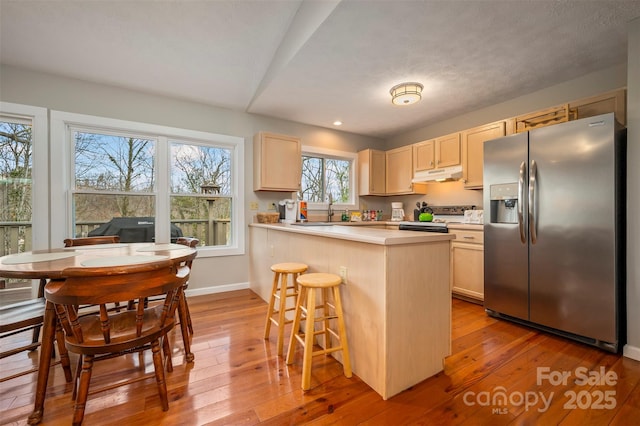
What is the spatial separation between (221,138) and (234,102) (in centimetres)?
50

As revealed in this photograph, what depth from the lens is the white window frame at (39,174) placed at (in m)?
2.64

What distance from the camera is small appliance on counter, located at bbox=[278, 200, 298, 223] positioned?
3.64 meters

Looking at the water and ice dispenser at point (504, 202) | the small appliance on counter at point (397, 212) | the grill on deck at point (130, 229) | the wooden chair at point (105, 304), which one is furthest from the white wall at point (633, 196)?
the grill on deck at point (130, 229)

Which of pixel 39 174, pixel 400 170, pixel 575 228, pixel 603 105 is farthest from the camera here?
pixel 400 170

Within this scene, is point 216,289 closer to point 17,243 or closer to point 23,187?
point 17,243

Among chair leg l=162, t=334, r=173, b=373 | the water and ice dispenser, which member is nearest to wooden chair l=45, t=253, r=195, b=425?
chair leg l=162, t=334, r=173, b=373

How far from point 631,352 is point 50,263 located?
155 inches

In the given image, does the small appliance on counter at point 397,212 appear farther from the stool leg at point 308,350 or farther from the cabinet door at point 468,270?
the stool leg at point 308,350

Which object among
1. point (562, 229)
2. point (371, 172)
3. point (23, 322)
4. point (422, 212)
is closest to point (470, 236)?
point (562, 229)

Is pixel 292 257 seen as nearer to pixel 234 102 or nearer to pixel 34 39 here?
pixel 234 102

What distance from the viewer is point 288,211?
145 inches

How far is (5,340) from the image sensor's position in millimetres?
2188

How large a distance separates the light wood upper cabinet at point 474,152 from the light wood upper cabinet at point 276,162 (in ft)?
7.25

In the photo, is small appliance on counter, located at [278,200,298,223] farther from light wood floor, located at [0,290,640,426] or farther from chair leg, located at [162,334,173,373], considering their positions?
chair leg, located at [162,334,173,373]
